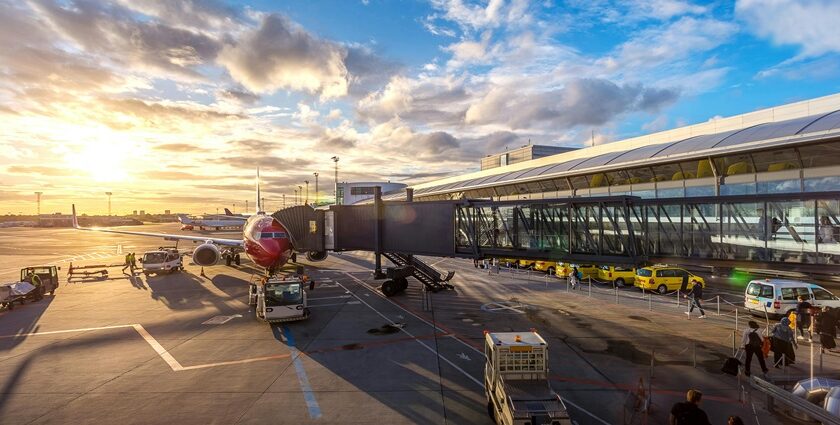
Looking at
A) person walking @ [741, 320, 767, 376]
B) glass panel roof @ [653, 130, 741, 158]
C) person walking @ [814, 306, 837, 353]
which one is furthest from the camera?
glass panel roof @ [653, 130, 741, 158]

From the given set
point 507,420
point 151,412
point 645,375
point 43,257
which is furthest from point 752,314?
point 43,257

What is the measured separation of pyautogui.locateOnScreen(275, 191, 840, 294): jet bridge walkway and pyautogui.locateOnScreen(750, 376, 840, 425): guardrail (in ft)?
19.8

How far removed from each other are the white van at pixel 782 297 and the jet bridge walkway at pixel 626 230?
810 centimetres

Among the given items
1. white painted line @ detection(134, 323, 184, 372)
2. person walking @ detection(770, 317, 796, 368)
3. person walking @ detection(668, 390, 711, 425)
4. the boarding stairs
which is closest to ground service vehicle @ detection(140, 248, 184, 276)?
white painted line @ detection(134, 323, 184, 372)

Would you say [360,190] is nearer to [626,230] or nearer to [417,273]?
[417,273]

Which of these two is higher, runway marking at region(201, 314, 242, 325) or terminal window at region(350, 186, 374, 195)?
terminal window at region(350, 186, 374, 195)

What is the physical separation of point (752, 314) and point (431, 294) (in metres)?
21.1

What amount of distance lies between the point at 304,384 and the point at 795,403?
49.8 feet

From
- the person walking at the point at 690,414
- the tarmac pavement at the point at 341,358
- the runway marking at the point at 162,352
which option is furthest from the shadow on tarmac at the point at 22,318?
the person walking at the point at 690,414

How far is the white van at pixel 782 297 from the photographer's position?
22219 mm

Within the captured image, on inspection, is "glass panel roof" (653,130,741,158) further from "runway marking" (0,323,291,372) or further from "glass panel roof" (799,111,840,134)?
"runway marking" (0,323,291,372)

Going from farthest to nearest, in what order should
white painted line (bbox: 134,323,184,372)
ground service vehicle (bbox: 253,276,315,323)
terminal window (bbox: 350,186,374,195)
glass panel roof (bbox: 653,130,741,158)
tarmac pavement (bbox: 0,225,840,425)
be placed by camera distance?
1. terminal window (bbox: 350,186,374,195)
2. glass panel roof (bbox: 653,130,741,158)
3. ground service vehicle (bbox: 253,276,315,323)
4. white painted line (bbox: 134,323,184,372)
5. tarmac pavement (bbox: 0,225,840,425)

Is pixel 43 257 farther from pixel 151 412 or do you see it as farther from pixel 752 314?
pixel 752 314

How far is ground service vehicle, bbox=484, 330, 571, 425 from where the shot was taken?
9617 millimetres
